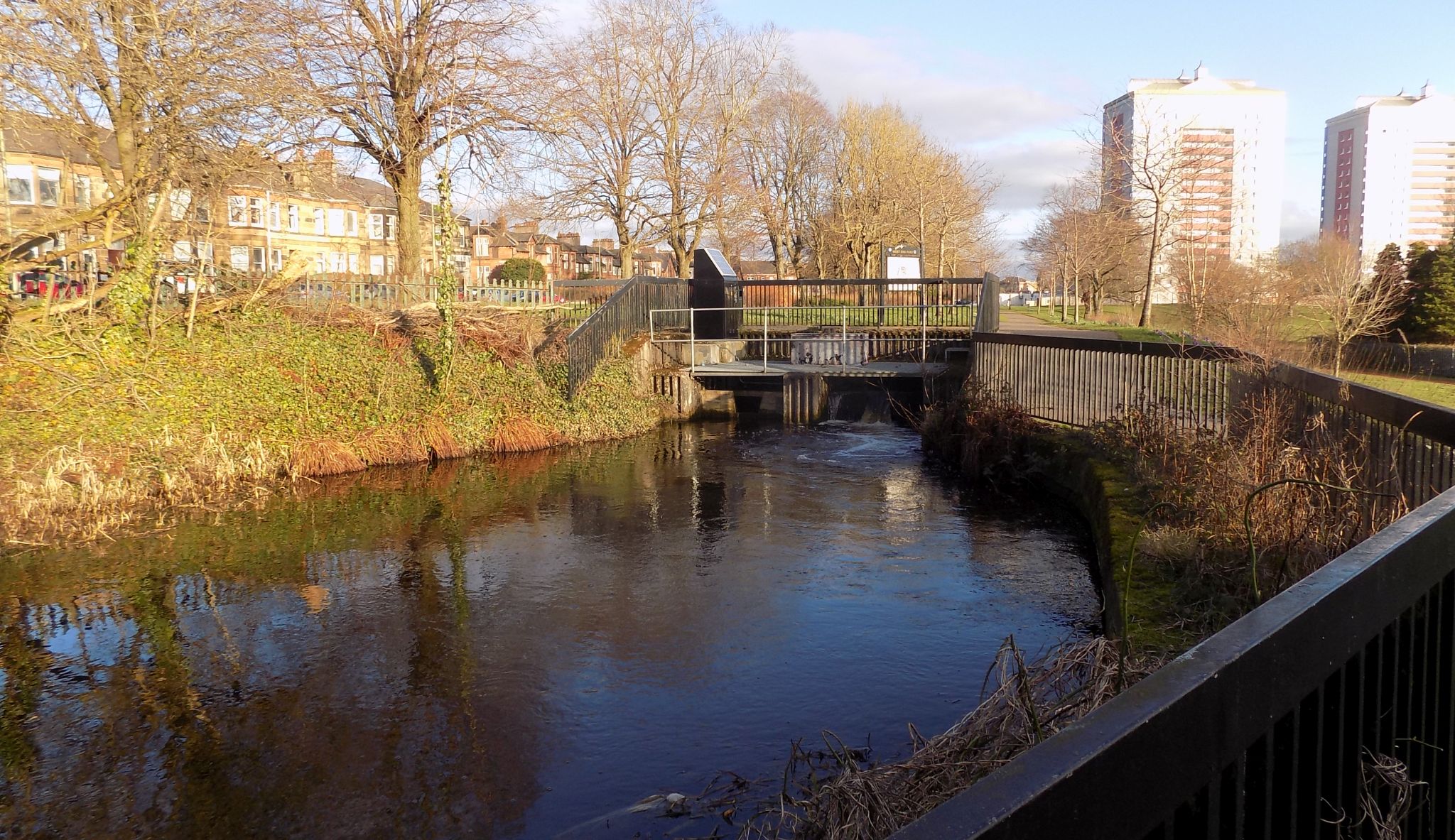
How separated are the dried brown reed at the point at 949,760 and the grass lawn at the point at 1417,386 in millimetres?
12937

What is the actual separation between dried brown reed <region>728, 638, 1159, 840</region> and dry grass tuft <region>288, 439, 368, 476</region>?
11.7m

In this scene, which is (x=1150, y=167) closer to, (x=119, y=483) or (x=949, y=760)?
(x=119, y=483)

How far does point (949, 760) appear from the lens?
4594 millimetres

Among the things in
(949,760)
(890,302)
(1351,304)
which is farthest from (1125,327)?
(949,760)

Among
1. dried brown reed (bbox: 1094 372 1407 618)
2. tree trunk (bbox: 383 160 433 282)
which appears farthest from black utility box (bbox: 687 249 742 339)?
dried brown reed (bbox: 1094 372 1407 618)

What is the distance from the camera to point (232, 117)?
17969 millimetres

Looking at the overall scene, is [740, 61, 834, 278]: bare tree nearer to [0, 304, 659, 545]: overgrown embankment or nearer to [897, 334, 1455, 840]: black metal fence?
[0, 304, 659, 545]: overgrown embankment

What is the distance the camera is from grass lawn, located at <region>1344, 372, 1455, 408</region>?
1638 centimetres

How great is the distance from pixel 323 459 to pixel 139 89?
611 cm

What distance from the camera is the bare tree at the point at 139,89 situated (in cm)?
1448

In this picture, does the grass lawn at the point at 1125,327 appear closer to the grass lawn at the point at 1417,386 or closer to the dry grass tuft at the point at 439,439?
the grass lawn at the point at 1417,386

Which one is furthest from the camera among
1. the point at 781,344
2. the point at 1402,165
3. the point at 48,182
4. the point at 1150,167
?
the point at 1402,165

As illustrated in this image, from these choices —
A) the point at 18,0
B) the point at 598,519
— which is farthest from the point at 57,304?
the point at 598,519

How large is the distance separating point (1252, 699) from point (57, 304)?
53.1 ft
